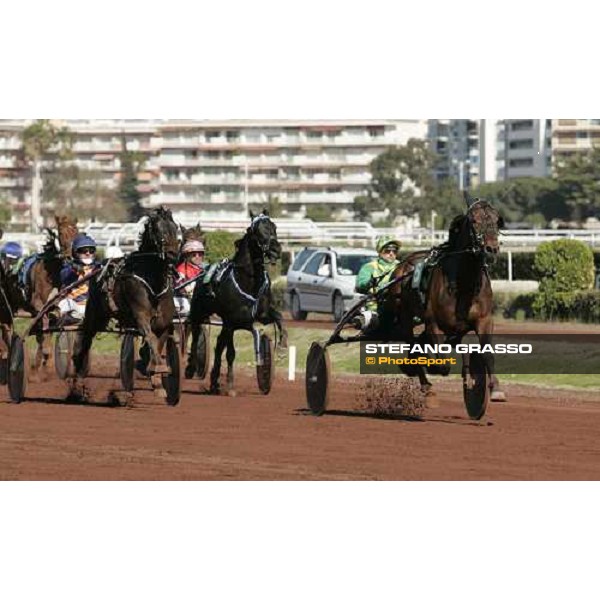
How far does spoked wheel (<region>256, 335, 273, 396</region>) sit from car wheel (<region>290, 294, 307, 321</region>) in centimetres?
1514

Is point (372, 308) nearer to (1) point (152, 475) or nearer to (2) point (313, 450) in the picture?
(2) point (313, 450)

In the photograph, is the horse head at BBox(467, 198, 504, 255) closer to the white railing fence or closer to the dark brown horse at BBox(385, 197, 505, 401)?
the dark brown horse at BBox(385, 197, 505, 401)

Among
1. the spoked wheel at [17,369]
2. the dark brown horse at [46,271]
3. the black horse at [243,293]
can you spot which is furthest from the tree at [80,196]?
the spoked wheel at [17,369]

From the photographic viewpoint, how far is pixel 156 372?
61.9 feet

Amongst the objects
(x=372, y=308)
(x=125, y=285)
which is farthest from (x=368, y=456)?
(x=125, y=285)

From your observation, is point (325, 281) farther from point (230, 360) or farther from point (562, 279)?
point (230, 360)

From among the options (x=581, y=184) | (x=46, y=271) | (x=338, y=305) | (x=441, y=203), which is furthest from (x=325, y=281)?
(x=441, y=203)

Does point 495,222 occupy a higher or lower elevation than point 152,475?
higher

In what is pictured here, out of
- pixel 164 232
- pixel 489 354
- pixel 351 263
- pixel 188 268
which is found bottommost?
pixel 351 263

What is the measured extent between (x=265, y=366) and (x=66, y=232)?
462 centimetres

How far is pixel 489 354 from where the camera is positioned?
1706cm

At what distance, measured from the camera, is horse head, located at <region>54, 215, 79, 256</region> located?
2481 centimetres

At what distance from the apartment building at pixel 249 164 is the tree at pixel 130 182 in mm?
1302

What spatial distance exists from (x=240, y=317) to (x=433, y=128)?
12854cm
